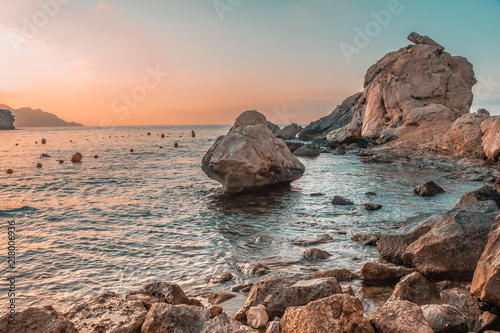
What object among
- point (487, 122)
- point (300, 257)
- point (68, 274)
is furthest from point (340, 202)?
point (487, 122)

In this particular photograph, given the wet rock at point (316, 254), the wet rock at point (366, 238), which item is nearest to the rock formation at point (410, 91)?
the wet rock at point (366, 238)

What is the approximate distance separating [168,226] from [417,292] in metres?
7.93

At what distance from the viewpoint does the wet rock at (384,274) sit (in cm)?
631

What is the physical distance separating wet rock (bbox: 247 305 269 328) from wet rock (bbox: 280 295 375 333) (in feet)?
2.38

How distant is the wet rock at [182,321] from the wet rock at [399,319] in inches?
67.9

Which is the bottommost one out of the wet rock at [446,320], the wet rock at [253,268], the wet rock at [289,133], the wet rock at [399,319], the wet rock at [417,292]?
the wet rock at [253,268]

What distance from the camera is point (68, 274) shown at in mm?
7387

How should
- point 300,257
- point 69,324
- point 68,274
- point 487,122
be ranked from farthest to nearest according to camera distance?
point 487,122 → point 300,257 → point 68,274 → point 69,324

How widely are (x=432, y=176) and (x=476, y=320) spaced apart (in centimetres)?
1972

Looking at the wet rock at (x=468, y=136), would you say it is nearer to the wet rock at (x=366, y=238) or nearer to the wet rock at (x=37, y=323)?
the wet rock at (x=366, y=238)

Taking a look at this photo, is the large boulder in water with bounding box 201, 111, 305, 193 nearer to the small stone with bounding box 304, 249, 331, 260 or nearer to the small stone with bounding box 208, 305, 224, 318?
the small stone with bounding box 304, 249, 331, 260

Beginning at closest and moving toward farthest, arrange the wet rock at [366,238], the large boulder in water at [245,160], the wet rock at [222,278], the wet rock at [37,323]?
the wet rock at [37,323], the wet rock at [222,278], the wet rock at [366,238], the large boulder in water at [245,160]

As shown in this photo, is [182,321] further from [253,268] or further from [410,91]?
[410,91]

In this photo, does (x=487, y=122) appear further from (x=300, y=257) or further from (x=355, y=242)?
(x=300, y=257)
